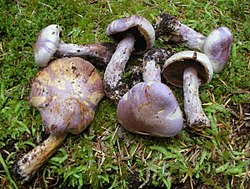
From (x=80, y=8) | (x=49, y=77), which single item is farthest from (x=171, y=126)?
(x=80, y=8)

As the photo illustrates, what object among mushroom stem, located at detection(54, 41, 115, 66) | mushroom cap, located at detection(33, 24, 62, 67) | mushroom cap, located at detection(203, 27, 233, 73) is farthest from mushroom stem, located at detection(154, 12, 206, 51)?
mushroom cap, located at detection(33, 24, 62, 67)

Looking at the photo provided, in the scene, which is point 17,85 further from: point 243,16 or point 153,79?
point 243,16

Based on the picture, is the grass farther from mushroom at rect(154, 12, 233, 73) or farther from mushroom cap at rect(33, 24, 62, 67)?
mushroom cap at rect(33, 24, 62, 67)

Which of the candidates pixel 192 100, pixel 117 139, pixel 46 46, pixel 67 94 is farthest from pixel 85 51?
pixel 192 100

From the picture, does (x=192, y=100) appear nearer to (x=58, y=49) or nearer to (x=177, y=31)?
(x=177, y=31)

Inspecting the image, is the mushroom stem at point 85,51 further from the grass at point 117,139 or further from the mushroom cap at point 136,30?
the grass at point 117,139

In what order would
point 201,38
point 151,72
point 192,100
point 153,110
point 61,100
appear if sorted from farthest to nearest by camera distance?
point 201,38, point 151,72, point 192,100, point 61,100, point 153,110

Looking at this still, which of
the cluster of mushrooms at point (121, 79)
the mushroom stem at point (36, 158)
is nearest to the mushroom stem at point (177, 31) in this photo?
the cluster of mushrooms at point (121, 79)
